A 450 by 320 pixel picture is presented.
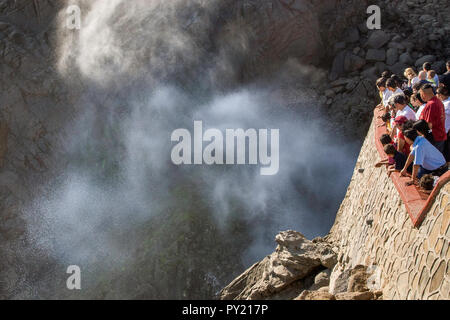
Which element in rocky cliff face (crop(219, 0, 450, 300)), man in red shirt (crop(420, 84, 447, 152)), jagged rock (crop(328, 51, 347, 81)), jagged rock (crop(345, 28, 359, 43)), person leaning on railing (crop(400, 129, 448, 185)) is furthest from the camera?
jagged rock (crop(345, 28, 359, 43))

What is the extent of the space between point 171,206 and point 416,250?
12739mm

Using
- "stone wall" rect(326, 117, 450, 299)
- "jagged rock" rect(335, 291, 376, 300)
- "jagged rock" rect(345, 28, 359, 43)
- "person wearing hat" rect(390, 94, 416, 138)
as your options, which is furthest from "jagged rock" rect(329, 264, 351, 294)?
"jagged rock" rect(345, 28, 359, 43)

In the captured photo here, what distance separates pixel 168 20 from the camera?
20281mm

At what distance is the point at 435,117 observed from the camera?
717cm

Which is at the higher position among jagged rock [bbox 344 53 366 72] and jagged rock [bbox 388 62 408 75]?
jagged rock [bbox 344 53 366 72]

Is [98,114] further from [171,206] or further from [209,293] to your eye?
[209,293]

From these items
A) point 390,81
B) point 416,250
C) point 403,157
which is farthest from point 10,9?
point 416,250

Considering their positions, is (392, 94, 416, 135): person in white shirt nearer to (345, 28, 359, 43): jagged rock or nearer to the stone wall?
the stone wall

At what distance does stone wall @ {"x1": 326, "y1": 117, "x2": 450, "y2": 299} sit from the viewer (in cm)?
525

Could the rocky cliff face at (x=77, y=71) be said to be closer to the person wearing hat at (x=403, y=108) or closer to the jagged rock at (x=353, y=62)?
the jagged rock at (x=353, y=62)

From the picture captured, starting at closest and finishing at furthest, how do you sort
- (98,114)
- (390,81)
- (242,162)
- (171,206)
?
(390,81) → (171,206) → (242,162) → (98,114)

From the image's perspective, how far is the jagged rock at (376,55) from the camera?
1967 cm

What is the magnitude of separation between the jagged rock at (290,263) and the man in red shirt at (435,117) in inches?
161

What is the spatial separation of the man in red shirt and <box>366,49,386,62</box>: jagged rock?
13277mm
